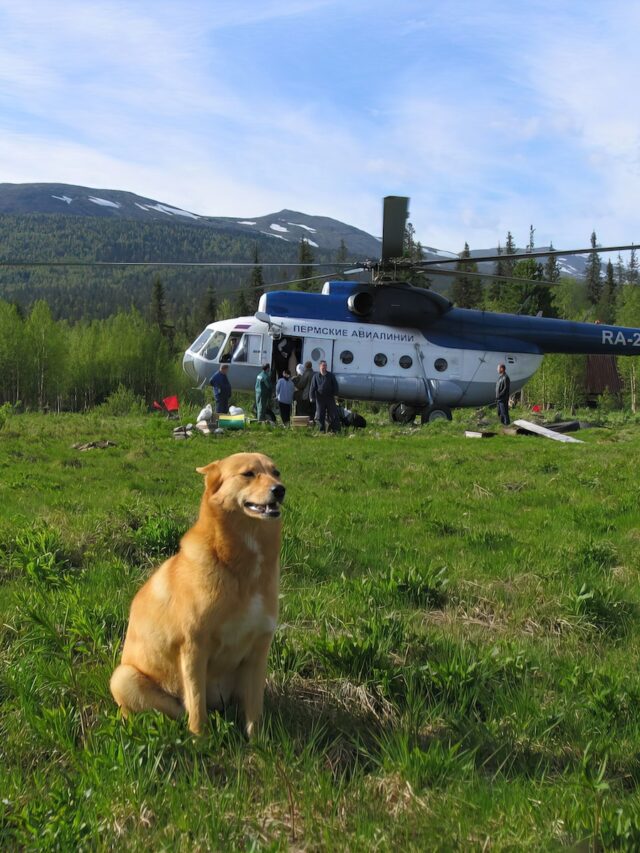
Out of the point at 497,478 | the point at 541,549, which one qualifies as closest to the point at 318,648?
the point at 541,549

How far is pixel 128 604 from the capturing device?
491 cm

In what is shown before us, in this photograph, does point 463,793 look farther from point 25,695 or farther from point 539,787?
point 25,695

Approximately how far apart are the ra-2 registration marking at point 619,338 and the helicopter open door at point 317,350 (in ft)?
33.4

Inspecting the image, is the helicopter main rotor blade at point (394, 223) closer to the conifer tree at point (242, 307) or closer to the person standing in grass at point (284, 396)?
the person standing in grass at point (284, 396)

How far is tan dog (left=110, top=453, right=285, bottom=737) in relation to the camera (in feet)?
10.5

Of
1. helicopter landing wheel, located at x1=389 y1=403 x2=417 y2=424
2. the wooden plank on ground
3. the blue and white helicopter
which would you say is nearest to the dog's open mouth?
the wooden plank on ground

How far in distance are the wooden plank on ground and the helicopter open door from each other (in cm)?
651

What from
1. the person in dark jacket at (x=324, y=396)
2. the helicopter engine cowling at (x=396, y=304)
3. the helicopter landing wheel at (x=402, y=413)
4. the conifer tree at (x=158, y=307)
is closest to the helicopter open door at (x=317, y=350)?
the helicopter engine cowling at (x=396, y=304)

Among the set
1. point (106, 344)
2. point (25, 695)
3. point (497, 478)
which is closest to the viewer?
point (25, 695)

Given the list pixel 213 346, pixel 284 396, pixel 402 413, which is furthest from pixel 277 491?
pixel 402 413

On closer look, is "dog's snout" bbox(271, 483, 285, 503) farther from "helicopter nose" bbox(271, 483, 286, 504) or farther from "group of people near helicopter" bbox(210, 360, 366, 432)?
"group of people near helicopter" bbox(210, 360, 366, 432)

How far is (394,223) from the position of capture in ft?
64.5

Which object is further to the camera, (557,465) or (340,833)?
(557,465)

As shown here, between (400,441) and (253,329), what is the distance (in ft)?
25.4
